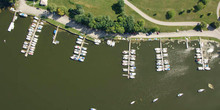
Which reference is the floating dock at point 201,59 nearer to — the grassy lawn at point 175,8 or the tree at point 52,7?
the grassy lawn at point 175,8

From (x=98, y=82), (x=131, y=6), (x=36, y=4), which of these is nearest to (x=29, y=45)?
(x=36, y=4)

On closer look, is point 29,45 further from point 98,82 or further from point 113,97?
point 113,97

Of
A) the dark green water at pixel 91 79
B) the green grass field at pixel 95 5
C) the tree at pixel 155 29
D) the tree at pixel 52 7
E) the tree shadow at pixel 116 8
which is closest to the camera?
the tree at pixel 52 7

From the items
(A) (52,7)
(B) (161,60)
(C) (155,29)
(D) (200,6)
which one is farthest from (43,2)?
(D) (200,6)

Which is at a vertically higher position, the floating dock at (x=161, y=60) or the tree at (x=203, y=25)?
Answer: the tree at (x=203, y=25)

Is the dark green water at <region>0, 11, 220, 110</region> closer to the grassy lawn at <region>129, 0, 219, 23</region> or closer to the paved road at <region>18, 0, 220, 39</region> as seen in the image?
the paved road at <region>18, 0, 220, 39</region>

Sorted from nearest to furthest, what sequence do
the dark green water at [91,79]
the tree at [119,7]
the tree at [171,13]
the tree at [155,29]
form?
1. the tree at [119,7]
2. the dark green water at [91,79]
3. the tree at [155,29]
4. the tree at [171,13]

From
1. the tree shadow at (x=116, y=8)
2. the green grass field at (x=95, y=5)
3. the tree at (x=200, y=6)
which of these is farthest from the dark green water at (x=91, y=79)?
the tree at (x=200, y=6)
